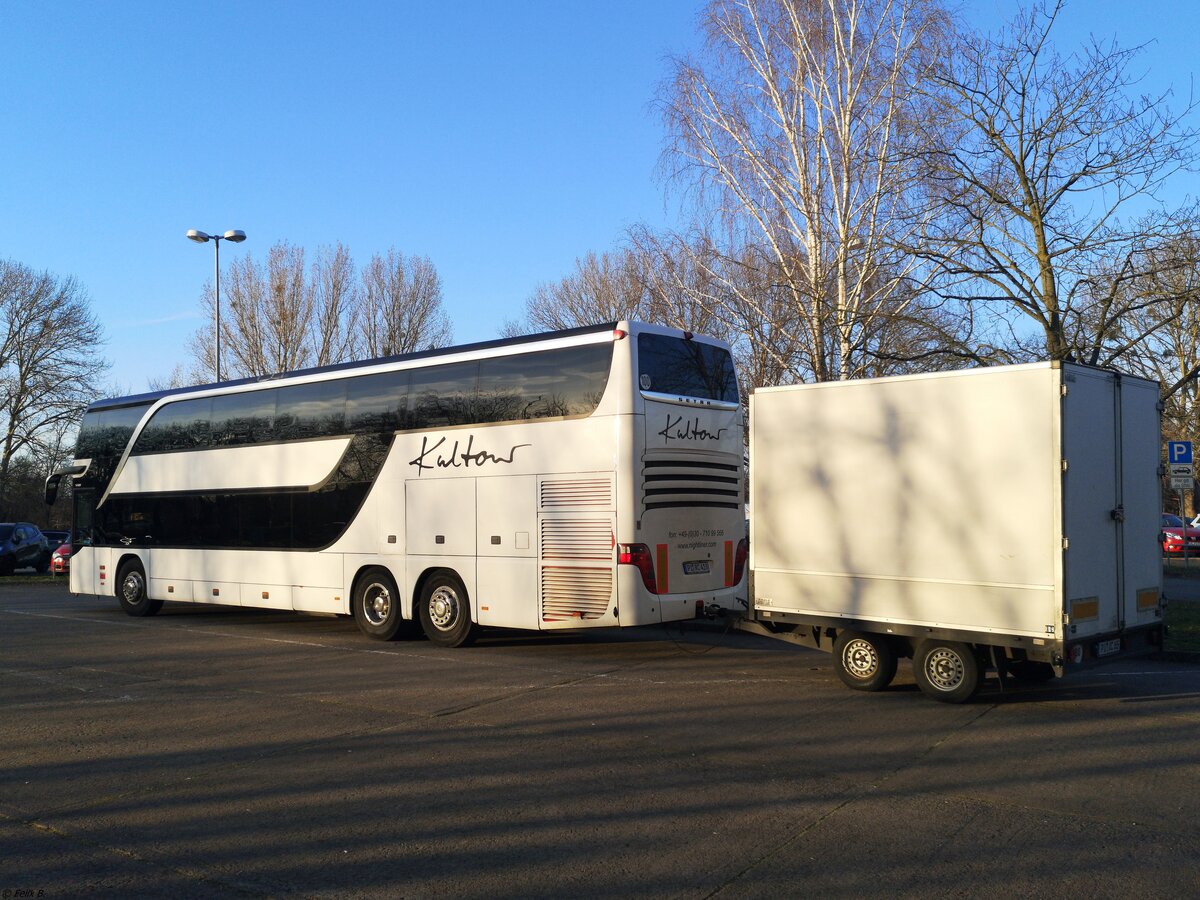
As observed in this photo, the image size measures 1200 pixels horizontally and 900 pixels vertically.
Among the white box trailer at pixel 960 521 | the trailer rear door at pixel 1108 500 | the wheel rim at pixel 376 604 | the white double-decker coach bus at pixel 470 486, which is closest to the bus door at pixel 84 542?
the white double-decker coach bus at pixel 470 486

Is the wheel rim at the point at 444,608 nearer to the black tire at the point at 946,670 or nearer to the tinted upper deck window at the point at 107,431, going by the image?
the black tire at the point at 946,670

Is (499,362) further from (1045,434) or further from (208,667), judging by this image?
(1045,434)

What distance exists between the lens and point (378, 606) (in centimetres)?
1501

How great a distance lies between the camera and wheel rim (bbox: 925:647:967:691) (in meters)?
→ 9.47

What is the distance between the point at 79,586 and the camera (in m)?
20.2

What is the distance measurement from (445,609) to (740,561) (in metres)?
4.04

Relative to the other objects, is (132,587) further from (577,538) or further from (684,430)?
(684,430)

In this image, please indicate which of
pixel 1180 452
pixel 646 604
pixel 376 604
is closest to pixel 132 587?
pixel 376 604

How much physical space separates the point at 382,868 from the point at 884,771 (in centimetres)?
362

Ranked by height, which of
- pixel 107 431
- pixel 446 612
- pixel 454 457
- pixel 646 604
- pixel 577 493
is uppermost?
pixel 107 431

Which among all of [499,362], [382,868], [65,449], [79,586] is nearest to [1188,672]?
[499,362]

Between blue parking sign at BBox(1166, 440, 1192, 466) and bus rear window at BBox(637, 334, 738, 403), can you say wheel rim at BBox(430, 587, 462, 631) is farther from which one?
blue parking sign at BBox(1166, 440, 1192, 466)

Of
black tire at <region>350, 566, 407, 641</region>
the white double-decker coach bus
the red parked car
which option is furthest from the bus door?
the red parked car

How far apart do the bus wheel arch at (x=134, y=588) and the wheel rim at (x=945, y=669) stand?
14328 mm
